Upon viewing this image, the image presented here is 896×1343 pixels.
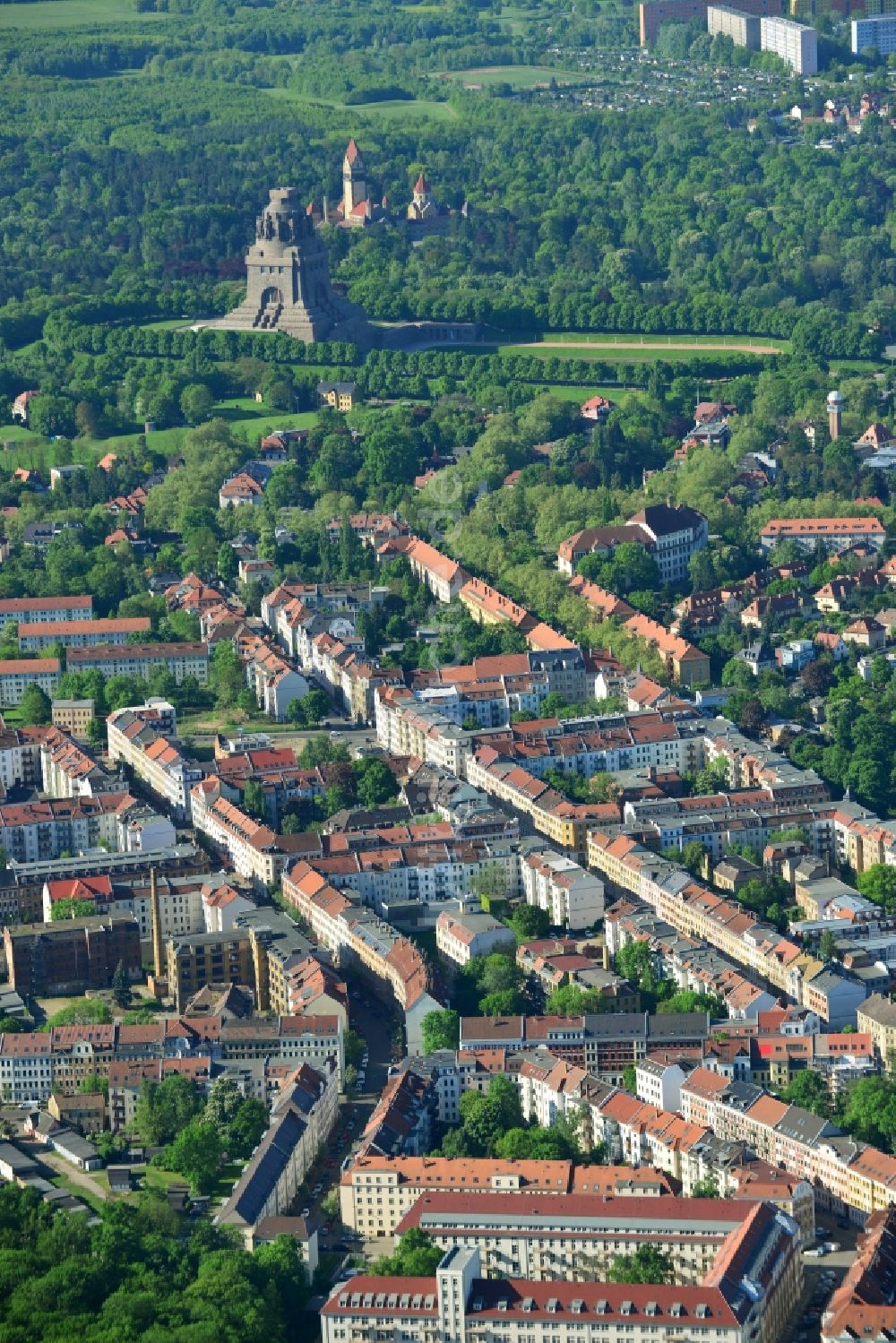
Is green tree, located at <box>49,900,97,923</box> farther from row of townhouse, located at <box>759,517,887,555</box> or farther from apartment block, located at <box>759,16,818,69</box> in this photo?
apartment block, located at <box>759,16,818,69</box>

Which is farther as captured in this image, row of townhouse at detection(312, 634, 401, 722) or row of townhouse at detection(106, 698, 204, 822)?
row of townhouse at detection(312, 634, 401, 722)

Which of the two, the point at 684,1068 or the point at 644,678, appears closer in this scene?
the point at 684,1068


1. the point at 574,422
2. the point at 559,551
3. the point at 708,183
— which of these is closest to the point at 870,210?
the point at 708,183

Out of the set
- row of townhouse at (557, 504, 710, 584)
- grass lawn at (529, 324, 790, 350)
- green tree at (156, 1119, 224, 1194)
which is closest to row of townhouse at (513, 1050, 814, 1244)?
green tree at (156, 1119, 224, 1194)

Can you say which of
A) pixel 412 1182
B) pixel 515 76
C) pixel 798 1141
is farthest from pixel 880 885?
pixel 515 76

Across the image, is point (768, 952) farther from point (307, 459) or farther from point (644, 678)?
point (307, 459)

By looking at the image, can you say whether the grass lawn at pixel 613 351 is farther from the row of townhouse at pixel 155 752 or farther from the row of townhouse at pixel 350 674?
the row of townhouse at pixel 155 752

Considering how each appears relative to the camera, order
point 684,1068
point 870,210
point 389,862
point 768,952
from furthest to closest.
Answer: point 870,210 → point 389,862 → point 768,952 → point 684,1068

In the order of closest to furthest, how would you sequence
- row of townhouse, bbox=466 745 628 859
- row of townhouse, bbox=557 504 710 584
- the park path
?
row of townhouse, bbox=466 745 628 859
row of townhouse, bbox=557 504 710 584
the park path
